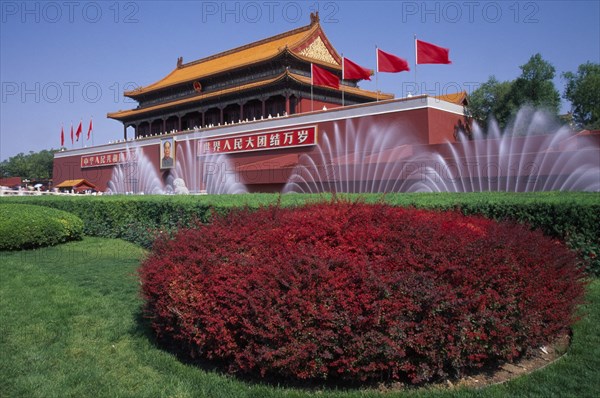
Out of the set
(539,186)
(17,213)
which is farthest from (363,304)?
(539,186)

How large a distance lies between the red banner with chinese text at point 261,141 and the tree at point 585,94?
1677 centimetres

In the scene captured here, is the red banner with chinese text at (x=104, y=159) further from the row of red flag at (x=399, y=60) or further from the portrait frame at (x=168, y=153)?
the row of red flag at (x=399, y=60)

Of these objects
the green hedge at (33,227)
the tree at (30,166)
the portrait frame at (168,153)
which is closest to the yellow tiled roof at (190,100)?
the portrait frame at (168,153)

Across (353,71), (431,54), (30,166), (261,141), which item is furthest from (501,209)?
(30,166)

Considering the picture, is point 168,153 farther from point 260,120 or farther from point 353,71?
point 353,71

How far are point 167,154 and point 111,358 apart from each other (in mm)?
24804

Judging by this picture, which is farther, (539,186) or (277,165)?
(277,165)

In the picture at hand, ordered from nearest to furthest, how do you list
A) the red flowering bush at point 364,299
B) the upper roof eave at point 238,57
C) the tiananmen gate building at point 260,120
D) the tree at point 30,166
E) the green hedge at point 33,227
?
the red flowering bush at point 364,299 → the green hedge at point 33,227 → the tiananmen gate building at point 260,120 → the upper roof eave at point 238,57 → the tree at point 30,166

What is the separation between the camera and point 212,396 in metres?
3.27

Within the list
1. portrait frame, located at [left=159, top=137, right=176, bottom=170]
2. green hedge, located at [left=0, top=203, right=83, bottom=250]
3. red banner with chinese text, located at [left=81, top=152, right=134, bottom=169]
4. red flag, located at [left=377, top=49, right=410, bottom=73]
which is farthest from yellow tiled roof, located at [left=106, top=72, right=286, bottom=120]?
green hedge, located at [left=0, top=203, right=83, bottom=250]

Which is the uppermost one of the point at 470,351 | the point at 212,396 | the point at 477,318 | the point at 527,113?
the point at 527,113

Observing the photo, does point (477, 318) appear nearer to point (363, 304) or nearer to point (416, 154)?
point (363, 304)

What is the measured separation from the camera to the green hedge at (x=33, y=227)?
32.5ft

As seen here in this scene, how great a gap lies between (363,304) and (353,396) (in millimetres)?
585
